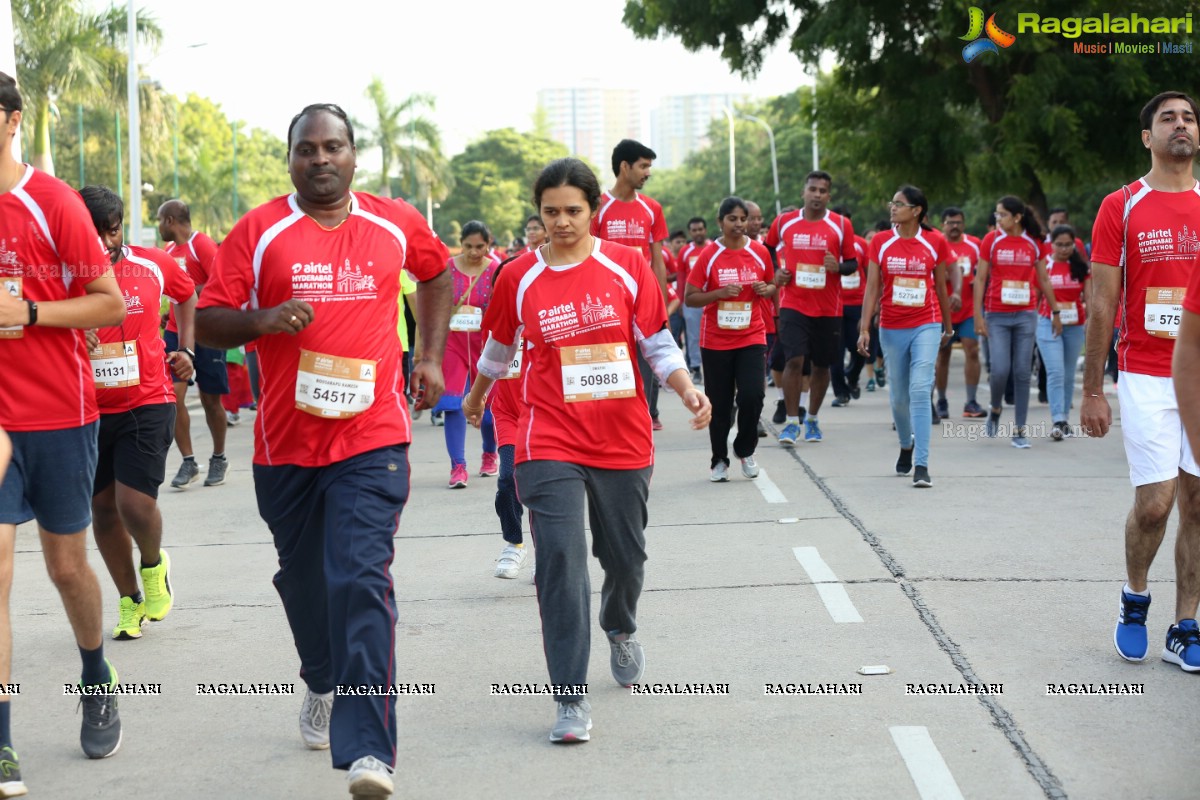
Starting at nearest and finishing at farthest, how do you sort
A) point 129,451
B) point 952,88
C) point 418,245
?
1. point 418,245
2. point 129,451
3. point 952,88

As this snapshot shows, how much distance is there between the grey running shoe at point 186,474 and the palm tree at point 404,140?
2277 inches

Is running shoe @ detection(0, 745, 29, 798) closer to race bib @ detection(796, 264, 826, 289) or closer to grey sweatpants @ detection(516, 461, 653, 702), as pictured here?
grey sweatpants @ detection(516, 461, 653, 702)

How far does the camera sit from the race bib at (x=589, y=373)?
5.33 meters

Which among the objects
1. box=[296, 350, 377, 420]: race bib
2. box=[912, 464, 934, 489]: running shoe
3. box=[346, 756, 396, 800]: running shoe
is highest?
box=[296, 350, 377, 420]: race bib

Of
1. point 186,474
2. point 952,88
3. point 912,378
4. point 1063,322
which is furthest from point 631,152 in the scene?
point 952,88

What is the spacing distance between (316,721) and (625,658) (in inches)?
47.3

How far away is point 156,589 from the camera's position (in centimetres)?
696

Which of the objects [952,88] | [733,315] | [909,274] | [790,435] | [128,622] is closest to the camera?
[128,622]

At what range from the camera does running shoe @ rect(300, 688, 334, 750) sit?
511cm

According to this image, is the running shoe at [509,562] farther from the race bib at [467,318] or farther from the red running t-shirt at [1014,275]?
the red running t-shirt at [1014,275]

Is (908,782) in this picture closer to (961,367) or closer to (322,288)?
(322,288)

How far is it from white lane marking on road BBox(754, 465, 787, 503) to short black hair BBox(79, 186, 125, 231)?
4573 mm

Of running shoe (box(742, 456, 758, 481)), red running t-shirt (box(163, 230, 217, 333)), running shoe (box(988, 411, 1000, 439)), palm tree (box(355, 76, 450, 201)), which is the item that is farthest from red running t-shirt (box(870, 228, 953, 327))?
palm tree (box(355, 76, 450, 201))

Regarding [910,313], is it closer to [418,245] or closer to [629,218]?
[629,218]
